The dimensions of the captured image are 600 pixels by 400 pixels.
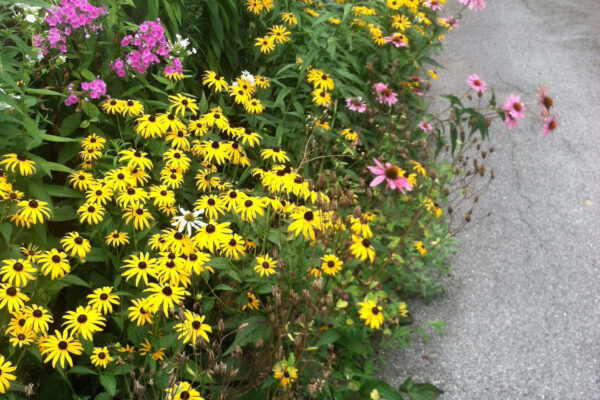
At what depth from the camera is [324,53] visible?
3.29 m

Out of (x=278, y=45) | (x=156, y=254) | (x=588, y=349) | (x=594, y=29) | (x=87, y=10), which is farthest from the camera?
(x=594, y=29)

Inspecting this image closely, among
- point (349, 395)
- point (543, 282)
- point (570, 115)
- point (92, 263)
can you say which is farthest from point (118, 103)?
point (570, 115)

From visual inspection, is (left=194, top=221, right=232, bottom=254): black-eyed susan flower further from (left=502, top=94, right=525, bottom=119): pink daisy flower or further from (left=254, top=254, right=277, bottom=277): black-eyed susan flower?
(left=502, top=94, right=525, bottom=119): pink daisy flower

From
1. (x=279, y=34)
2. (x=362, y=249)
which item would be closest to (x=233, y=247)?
(x=362, y=249)

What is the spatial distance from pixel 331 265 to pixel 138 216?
2.51ft

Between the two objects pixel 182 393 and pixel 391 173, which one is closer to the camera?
pixel 182 393

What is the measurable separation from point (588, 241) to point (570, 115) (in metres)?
1.83

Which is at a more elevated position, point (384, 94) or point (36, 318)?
point (36, 318)

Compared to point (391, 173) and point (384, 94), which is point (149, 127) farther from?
point (384, 94)

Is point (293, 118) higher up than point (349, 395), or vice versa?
point (293, 118)

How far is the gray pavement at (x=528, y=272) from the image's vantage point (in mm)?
2646

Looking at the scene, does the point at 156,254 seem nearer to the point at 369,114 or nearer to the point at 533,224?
the point at 369,114

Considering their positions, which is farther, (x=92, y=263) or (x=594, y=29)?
(x=594, y=29)

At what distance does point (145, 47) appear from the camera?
2.62 meters
